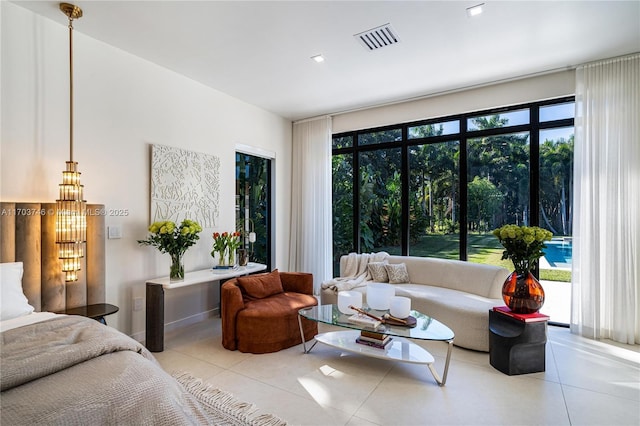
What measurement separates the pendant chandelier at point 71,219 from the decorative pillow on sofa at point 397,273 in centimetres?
330

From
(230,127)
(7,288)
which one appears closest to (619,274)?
(230,127)

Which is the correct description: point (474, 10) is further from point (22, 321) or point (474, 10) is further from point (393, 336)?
point (22, 321)

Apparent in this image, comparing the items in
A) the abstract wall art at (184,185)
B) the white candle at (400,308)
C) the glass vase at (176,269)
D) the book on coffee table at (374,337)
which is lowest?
the book on coffee table at (374,337)

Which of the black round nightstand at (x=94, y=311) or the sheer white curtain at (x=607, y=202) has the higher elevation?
the sheer white curtain at (x=607, y=202)

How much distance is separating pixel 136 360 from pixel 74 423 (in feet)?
1.18

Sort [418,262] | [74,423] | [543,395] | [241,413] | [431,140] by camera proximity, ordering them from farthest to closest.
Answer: [431,140] < [418,262] < [543,395] < [241,413] < [74,423]

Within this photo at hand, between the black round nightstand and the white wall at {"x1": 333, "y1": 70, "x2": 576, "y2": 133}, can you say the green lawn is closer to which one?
the white wall at {"x1": 333, "y1": 70, "x2": 576, "y2": 133}

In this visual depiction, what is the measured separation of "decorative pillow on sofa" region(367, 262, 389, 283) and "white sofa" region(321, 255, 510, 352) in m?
0.21

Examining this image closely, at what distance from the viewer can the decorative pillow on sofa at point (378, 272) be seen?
13.6ft

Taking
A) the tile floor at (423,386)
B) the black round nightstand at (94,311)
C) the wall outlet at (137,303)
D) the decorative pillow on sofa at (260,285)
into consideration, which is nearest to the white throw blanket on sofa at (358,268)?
the decorative pillow on sofa at (260,285)

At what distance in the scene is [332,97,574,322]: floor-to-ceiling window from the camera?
150 inches

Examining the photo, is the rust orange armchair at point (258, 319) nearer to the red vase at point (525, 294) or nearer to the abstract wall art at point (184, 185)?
the abstract wall art at point (184, 185)

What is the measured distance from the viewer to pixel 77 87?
2.82 metres

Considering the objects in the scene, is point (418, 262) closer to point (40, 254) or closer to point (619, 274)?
point (619, 274)
